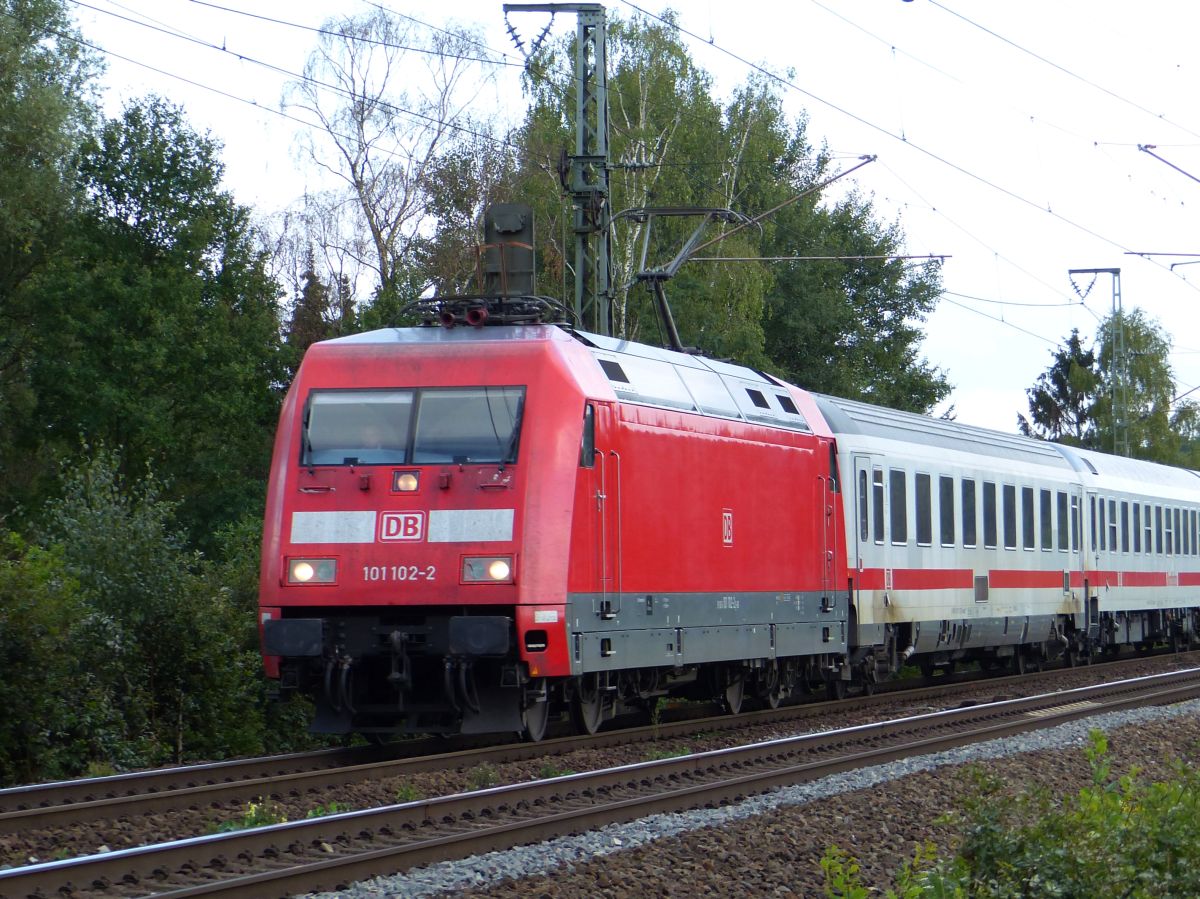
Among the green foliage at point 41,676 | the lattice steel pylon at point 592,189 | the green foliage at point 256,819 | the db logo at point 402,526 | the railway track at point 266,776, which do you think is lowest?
the green foliage at point 256,819

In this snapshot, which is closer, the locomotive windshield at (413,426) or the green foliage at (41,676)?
the green foliage at (41,676)

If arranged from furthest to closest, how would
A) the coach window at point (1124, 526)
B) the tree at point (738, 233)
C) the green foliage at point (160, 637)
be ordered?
1. the tree at point (738, 233)
2. the coach window at point (1124, 526)
3. the green foliage at point (160, 637)

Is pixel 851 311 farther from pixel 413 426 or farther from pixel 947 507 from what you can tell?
pixel 413 426

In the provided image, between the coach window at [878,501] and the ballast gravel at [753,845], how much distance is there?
253 inches

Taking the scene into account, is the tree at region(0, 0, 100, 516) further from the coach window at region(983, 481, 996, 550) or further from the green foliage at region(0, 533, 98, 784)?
the green foliage at region(0, 533, 98, 784)

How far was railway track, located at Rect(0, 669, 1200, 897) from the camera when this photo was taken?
793 cm

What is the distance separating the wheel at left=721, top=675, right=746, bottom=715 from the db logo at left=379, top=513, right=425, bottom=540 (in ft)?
17.5

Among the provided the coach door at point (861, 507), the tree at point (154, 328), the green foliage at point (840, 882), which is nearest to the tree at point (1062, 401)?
the tree at point (154, 328)

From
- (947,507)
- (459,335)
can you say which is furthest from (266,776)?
(947,507)

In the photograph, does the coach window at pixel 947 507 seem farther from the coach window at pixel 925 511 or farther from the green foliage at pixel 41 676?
the green foliage at pixel 41 676

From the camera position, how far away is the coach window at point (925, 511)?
2116 cm

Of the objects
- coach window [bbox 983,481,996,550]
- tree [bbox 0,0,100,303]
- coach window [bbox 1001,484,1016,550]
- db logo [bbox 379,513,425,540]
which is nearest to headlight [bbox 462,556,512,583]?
db logo [bbox 379,513,425,540]

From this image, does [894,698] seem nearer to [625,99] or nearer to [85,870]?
[85,870]

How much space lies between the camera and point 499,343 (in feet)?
44.3
